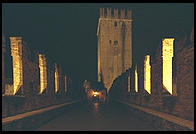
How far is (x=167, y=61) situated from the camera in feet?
28.6

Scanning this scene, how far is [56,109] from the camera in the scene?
33.9ft

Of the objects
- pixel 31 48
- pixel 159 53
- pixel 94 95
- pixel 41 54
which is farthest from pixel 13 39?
pixel 94 95

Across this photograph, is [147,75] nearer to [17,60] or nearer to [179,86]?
[179,86]

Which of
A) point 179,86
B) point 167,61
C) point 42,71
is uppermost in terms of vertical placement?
point 167,61

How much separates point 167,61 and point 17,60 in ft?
21.0

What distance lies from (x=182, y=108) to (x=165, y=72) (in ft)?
7.27

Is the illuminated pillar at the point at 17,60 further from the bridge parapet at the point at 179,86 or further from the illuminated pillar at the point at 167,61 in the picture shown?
the illuminated pillar at the point at 167,61

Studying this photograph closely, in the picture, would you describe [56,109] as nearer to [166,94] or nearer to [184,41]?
[166,94]

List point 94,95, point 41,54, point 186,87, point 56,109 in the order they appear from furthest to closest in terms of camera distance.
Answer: point 94,95 → point 41,54 → point 56,109 → point 186,87

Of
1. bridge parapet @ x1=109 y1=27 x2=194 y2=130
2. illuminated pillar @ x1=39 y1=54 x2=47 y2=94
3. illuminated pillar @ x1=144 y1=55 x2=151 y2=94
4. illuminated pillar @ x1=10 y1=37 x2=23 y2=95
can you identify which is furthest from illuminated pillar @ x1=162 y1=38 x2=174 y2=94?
illuminated pillar @ x1=39 y1=54 x2=47 y2=94

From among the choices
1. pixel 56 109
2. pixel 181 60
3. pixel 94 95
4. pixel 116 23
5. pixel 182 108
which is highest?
pixel 116 23

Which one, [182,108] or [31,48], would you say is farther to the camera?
[31,48]

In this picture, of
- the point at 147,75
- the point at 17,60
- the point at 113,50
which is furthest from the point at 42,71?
the point at 113,50

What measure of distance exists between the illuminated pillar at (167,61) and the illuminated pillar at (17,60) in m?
6.08
